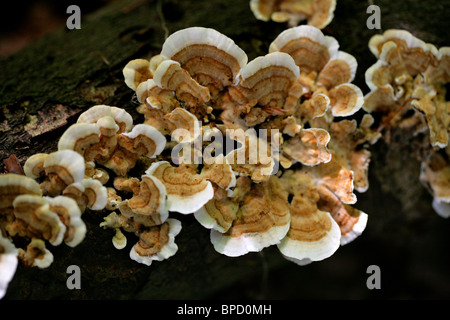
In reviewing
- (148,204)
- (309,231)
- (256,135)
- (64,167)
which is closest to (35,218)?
(64,167)

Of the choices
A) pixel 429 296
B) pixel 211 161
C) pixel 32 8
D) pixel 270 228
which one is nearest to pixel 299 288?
pixel 429 296

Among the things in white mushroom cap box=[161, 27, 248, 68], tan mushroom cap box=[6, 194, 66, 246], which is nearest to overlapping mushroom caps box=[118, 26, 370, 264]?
white mushroom cap box=[161, 27, 248, 68]

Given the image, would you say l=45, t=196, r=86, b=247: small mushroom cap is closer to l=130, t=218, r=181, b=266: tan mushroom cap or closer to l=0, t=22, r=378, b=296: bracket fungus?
l=0, t=22, r=378, b=296: bracket fungus

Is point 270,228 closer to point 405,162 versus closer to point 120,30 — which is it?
point 405,162

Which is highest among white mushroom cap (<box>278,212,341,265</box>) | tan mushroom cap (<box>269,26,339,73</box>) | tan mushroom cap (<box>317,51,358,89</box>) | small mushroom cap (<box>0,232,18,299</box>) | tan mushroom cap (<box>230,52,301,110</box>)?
tan mushroom cap (<box>269,26,339,73</box>)

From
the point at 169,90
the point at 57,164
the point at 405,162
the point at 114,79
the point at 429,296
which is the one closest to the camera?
the point at 57,164

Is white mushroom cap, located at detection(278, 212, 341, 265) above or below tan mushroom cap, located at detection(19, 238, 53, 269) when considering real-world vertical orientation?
above
